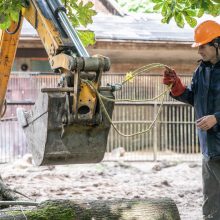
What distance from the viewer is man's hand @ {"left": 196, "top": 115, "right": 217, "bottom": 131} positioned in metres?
5.33

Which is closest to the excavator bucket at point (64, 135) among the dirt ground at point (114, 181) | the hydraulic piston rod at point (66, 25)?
the hydraulic piston rod at point (66, 25)

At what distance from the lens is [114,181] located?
39.4ft

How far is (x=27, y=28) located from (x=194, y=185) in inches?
272

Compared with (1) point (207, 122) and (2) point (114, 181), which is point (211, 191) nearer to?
(1) point (207, 122)

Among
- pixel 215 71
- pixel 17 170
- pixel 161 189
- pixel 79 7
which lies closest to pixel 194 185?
pixel 161 189

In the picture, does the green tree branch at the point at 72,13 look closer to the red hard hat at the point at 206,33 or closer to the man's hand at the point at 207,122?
the red hard hat at the point at 206,33

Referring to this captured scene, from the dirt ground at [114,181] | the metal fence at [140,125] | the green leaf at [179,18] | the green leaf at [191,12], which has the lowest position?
the dirt ground at [114,181]

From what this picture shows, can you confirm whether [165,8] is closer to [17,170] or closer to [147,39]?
[17,170]

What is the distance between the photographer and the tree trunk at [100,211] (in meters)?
4.85

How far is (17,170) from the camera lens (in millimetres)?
13078

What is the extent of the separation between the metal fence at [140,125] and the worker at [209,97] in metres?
9.02

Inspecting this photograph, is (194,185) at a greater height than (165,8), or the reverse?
(165,8)

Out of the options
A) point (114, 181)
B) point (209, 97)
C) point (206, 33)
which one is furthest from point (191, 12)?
point (114, 181)

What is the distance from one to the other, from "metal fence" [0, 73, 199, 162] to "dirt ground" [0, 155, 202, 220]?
553 millimetres
